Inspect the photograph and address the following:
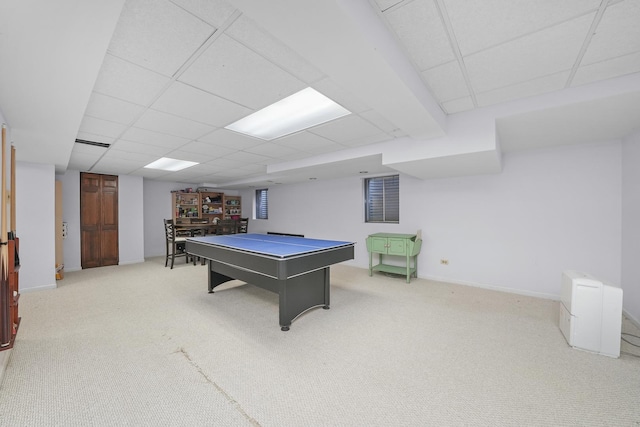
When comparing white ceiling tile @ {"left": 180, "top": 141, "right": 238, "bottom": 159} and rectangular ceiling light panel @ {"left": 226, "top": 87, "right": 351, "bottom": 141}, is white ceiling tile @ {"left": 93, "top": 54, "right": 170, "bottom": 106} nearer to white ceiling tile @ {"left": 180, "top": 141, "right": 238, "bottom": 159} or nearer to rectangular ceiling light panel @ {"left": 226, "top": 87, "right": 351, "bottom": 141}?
rectangular ceiling light panel @ {"left": 226, "top": 87, "right": 351, "bottom": 141}

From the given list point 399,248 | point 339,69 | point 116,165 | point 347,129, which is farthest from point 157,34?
point 116,165

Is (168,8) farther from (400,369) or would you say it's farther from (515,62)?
(400,369)

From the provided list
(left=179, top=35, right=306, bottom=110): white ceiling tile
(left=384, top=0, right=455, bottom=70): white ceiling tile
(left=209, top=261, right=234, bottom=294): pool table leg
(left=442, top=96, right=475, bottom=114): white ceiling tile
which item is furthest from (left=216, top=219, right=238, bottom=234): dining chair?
(left=384, top=0, right=455, bottom=70): white ceiling tile

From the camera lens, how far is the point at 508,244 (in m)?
4.09

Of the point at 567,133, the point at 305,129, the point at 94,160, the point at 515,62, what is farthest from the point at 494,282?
the point at 94,160

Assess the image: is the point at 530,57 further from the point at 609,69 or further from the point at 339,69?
the point at 339,69

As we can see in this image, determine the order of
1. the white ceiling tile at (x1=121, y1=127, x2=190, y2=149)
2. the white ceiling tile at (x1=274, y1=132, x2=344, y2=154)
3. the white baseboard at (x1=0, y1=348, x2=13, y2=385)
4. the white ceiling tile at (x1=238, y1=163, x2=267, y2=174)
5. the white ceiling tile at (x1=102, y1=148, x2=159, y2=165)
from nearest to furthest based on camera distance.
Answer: the white baseboard at (x1=0, y1=348, x2=13, y2=385) < the white ceiling tile at (x1=121, y1=127, x2=190, y2=149) < the white ceiling tile at (x1=274, y1=132, x2=344, y2=154) < the white ceiling tile at (x1=102, y1=148, x2=159, y2=165) < the white ceiling tile at (x1=238, y1=163, x2=267, y2=174)

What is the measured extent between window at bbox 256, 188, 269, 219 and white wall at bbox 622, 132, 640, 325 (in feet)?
26.3

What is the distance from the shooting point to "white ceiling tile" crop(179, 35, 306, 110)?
1713 millimetres

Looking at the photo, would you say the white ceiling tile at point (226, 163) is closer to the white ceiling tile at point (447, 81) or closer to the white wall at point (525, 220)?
the white wall at point (525, 220)

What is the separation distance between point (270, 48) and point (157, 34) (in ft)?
2.22

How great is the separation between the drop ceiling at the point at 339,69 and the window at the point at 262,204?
17.9 ft

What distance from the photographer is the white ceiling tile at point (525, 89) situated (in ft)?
7.02

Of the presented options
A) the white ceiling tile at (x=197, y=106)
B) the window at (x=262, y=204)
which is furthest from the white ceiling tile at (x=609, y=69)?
the window at (x=262, y=204)
